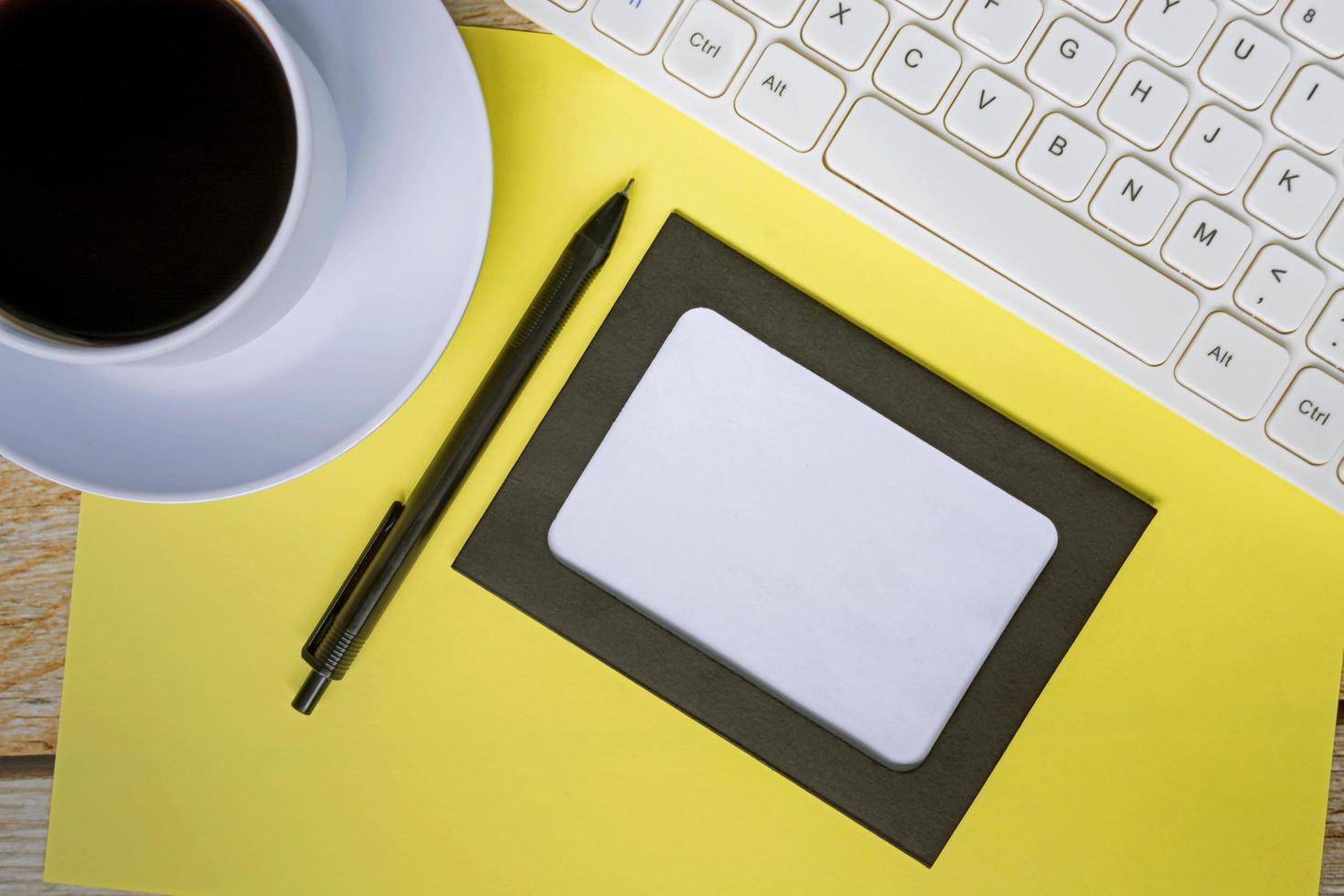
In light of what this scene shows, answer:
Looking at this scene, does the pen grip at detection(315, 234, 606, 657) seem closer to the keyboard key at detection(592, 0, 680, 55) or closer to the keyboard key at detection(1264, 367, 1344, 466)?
the keyboard key at detection(592, 0, 680, 55)

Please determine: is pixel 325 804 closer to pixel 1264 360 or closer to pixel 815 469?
pixel 815 469

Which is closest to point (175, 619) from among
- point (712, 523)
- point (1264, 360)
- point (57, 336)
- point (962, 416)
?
point (57, 336)

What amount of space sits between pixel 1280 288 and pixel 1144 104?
93mm

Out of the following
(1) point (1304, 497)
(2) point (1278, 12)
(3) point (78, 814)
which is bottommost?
(3) point (78, 814)

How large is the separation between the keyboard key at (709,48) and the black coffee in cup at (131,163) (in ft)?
0.52

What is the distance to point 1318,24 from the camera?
0.37m

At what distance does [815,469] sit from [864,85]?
0.57 ft

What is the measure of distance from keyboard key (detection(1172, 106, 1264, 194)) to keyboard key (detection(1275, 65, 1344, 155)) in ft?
0.04

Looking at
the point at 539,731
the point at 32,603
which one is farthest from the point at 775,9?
the point at 32,603

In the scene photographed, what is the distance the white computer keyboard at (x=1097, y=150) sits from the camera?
369 millimetres

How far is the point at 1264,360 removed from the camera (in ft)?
1.23

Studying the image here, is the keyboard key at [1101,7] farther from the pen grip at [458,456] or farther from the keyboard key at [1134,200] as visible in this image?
the pen grip at [458,456]

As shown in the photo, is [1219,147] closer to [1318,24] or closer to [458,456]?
[1318,24]

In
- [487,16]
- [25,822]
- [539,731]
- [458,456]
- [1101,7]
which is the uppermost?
[1101,7]
